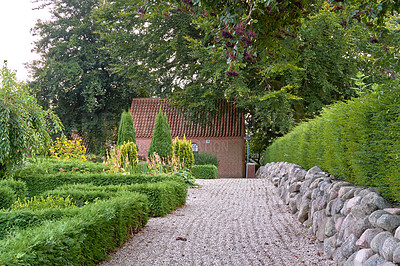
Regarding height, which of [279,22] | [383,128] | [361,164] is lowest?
[361,164]

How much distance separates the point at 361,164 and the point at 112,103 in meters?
26.0

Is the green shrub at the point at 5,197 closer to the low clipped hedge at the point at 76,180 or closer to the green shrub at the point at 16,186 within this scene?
the green shrub at the point at 16,186

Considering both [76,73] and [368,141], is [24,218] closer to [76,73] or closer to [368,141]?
[368,141]

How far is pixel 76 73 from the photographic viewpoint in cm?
2550

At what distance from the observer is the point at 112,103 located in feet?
94.7

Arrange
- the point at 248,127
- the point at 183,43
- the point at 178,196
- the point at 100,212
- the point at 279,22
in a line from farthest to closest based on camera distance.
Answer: the point at 248,127, the point at 183,43, the point at 178,196, the point at 100,212, the point at 279,22

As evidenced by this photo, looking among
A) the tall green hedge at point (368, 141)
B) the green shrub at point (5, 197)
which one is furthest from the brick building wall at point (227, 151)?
the green shrub at point (5, 197)

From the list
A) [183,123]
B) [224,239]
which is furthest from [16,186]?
[183,123]

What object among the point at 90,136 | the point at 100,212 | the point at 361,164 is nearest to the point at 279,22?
the point at 361,164

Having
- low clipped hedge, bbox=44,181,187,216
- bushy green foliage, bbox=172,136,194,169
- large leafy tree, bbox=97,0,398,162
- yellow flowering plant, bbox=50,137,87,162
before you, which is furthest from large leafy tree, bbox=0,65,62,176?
yellow flowering plant, bbox=50,137,87,162

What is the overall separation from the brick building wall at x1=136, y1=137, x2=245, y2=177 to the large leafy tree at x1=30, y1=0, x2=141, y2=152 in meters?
6.00

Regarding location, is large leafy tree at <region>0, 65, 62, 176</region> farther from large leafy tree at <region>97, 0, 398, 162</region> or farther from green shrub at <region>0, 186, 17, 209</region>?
large leafy tree at <region>97, 0, 398, 162</region>

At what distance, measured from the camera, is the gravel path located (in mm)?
4977

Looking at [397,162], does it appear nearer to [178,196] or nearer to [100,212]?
[100,212]
